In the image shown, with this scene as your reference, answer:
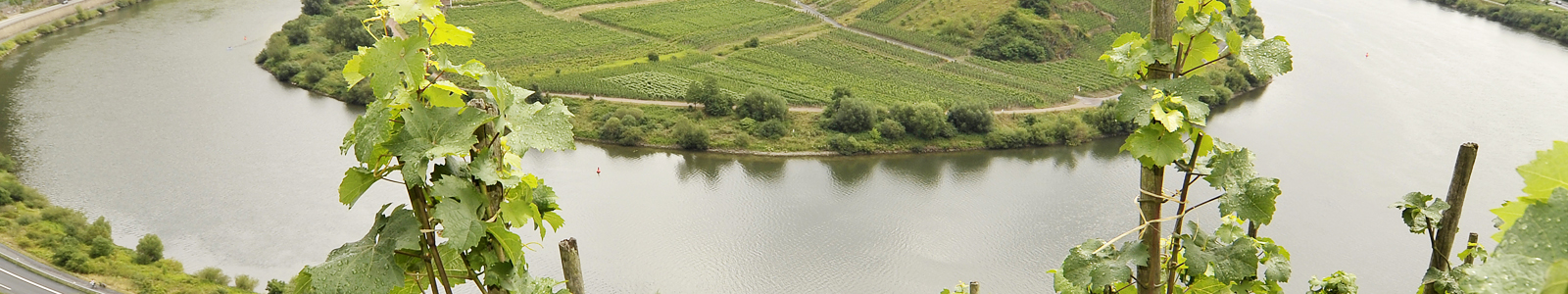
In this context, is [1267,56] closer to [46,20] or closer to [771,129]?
[771,129]

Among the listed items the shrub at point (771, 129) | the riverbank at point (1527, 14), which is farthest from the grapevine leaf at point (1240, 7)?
the riverbank at point (1527, 14)

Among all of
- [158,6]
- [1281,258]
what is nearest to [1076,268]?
[1281,258]

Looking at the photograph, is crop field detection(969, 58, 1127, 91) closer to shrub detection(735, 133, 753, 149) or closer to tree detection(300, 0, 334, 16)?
shrub detection(735, 133, 753, 149)

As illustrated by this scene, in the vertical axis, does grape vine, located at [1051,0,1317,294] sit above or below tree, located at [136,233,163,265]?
above

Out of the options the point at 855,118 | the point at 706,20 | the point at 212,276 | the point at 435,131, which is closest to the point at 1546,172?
the point at 435,131

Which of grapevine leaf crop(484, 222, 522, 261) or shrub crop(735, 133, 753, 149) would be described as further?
shrub crop(735, 133, 753, 149)

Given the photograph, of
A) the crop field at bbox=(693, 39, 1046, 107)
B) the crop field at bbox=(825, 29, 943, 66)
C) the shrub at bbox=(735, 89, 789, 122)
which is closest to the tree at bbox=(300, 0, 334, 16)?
the crop field at bbox=(693, 39, 1046, 107)

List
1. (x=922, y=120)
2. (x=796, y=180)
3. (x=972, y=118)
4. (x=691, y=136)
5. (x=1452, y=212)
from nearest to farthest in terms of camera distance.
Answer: (x=1452, y=212)
(x=796, y=180)
(x=691, y=136)
(x=922, y=120)
(x=972, y=118)
